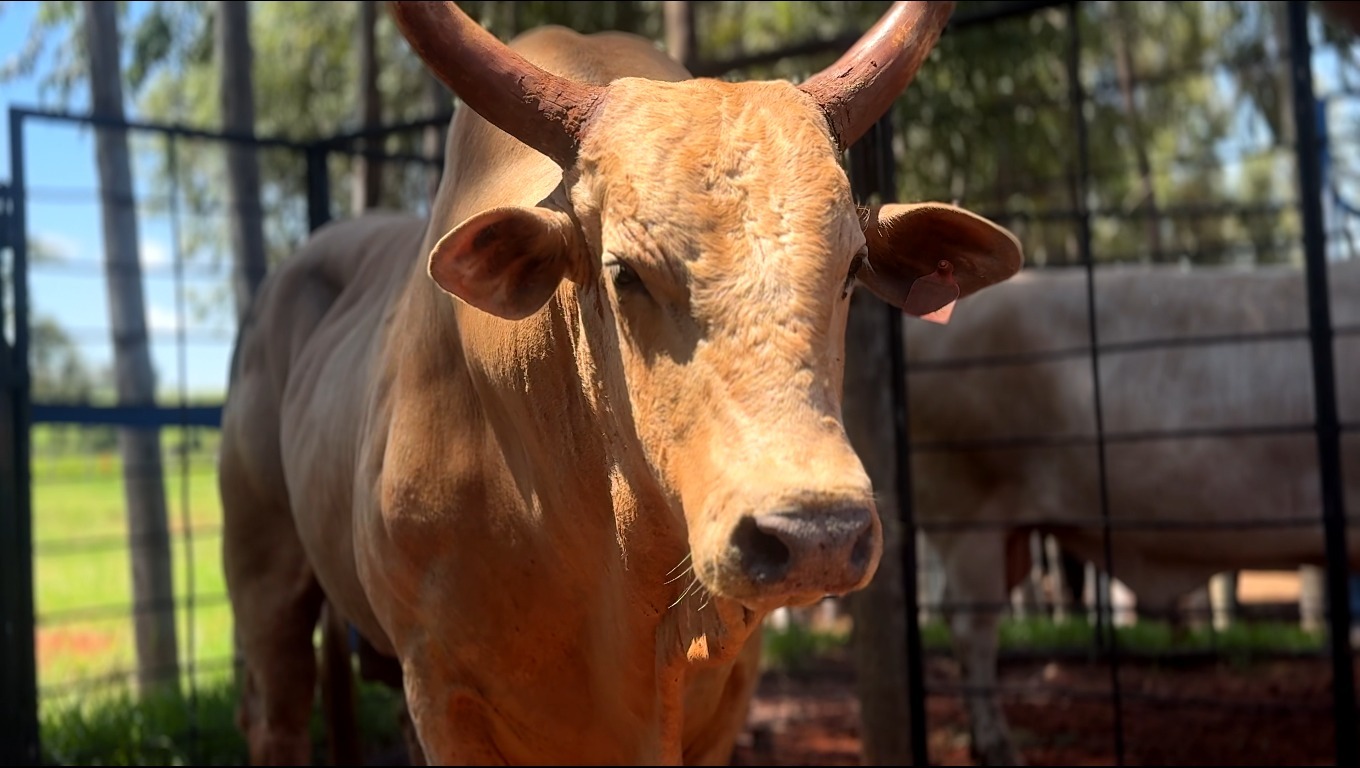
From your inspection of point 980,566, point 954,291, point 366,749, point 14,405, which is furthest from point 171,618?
point 954,291

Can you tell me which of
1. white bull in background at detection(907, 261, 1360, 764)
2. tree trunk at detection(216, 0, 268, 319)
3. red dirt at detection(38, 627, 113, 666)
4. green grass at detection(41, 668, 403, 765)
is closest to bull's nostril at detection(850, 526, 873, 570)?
green grass at detection(41, 668, 403, 765)

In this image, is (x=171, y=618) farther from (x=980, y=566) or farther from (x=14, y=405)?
(x=980, y=566)

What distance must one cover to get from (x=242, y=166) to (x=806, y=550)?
23.8ft

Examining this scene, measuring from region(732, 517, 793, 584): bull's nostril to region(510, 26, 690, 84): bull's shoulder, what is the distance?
1.57m

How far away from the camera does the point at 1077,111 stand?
4.98m

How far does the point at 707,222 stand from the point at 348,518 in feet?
6.57

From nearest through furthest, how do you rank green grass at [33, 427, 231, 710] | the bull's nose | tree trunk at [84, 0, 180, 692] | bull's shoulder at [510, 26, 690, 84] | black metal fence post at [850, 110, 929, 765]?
the bull's nose, bull's shoulder at [510, 26, 690, 84], black metal fence post at [850, 110, 929, 765], green grass at [33, 427, 231, 710], tree trunk at [84, 0, 180, 692]

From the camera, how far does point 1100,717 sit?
6941 mm

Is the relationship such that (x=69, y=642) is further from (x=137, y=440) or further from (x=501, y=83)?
(x=501, y=83)

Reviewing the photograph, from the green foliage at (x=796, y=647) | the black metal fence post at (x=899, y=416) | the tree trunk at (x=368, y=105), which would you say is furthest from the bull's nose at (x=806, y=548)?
the green foliage at (x=796, y=647)

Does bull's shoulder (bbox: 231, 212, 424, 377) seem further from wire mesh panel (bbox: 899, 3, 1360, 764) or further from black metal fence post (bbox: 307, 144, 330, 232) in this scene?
wire mesh panel (bbox: 899, 3, 1360, 764)

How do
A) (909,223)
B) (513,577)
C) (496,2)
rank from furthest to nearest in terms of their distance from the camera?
(496,2)
(513,577)
(909,223)

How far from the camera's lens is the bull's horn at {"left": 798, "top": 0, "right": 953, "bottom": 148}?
2697 mm

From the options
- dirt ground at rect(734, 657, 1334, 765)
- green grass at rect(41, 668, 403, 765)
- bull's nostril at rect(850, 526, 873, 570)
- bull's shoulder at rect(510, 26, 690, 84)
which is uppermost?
bull's shoulder at rect(510, 26, 690, 84)
